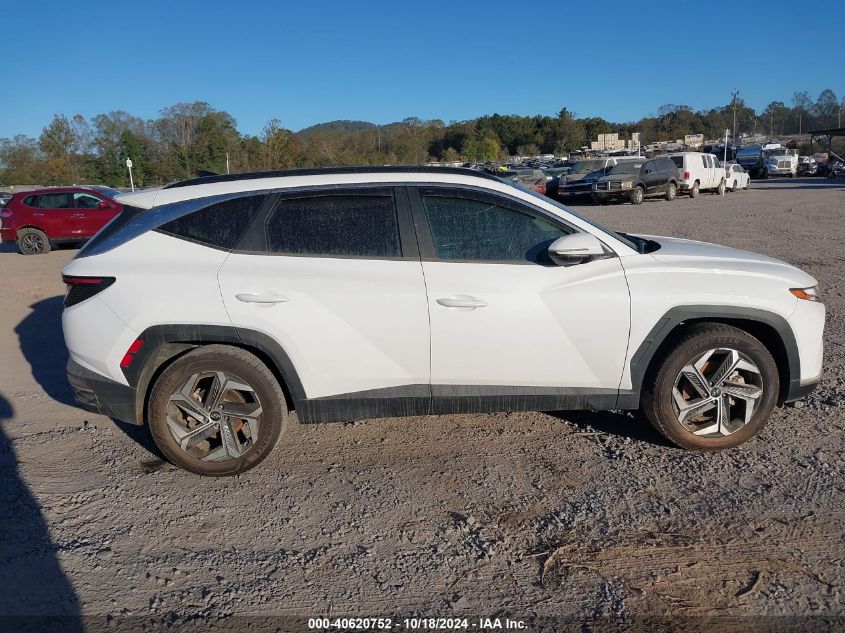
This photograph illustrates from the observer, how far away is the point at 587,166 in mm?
29250

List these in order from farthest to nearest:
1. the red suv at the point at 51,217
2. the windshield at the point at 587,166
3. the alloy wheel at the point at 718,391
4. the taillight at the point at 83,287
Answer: the windshield at the point at 587,166 < the red suv at the point at 51,217 < the alloy wheel at the point at 718,391 < the taillight at the point at 83,287

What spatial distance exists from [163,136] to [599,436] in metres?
53.3

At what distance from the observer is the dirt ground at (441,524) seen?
2818 millimetres

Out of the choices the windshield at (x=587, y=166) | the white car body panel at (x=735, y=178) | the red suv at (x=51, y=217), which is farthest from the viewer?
the white car body panel at (x=735, y=178)

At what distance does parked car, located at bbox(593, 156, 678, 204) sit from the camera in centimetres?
2457

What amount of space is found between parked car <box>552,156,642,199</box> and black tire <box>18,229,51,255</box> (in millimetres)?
19077

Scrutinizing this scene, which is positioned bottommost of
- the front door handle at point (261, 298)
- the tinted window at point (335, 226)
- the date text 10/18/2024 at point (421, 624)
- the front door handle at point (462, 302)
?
the date text 10/18/2024 at point (421, 624)

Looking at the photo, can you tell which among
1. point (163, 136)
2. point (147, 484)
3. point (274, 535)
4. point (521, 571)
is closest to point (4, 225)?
point (147, 484)


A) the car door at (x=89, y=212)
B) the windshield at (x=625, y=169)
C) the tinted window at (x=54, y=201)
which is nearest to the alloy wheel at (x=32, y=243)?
the tinted window at (x=54, y=201)

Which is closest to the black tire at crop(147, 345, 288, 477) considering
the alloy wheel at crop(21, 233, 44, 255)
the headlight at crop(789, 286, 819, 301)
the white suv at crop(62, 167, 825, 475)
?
the white suv at crop(62, 167, 825, 475)

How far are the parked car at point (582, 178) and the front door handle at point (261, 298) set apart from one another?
77.5ft

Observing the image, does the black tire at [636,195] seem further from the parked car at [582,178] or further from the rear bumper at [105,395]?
the rear bumper at [105,395]

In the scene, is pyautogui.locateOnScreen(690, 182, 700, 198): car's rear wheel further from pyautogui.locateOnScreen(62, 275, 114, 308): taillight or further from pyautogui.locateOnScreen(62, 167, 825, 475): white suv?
pyautogui.locateOnScreen(62, 275, 114, 308): taillight

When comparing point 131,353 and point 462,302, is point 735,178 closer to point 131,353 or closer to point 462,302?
point 462,302
